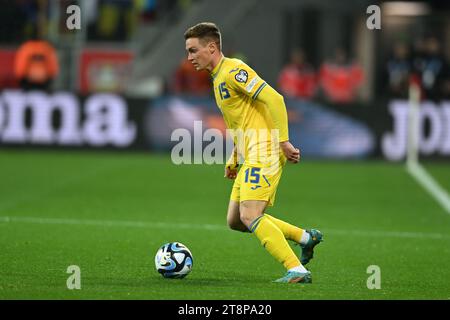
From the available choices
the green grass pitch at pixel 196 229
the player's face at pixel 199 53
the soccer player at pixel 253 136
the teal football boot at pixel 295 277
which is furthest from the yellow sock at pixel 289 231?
the player's face at pixel 199 53

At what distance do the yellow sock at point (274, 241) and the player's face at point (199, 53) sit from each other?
4.18ft

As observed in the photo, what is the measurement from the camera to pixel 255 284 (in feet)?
26.5

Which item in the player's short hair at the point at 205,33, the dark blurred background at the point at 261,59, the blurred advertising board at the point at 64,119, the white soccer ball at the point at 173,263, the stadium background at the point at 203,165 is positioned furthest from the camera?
the dark blurred background at the point at 261,59

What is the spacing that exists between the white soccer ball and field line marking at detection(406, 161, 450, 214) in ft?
21.4

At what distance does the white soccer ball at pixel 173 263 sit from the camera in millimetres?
8242

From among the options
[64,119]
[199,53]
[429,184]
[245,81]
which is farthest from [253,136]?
[64,119]

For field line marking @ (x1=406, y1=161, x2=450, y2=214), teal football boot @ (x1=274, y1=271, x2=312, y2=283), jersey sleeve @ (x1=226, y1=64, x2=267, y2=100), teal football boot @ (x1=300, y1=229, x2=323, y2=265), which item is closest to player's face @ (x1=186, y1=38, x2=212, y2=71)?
jersey sleeve @ (x1=226, y1=64, x2=267, y2=100)

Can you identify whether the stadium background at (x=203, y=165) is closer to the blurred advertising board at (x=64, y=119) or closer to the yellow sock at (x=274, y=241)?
the blurred advertising board at (x=64, y=119)

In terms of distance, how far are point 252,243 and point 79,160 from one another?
364 inches

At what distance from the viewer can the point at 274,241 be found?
26.2ft

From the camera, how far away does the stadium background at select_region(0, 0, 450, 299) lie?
890cm

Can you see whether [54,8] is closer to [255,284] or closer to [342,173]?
[342,173]

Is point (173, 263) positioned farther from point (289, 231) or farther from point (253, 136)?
point (253, 136)

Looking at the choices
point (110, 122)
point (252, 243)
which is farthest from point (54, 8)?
point (252, 243)
